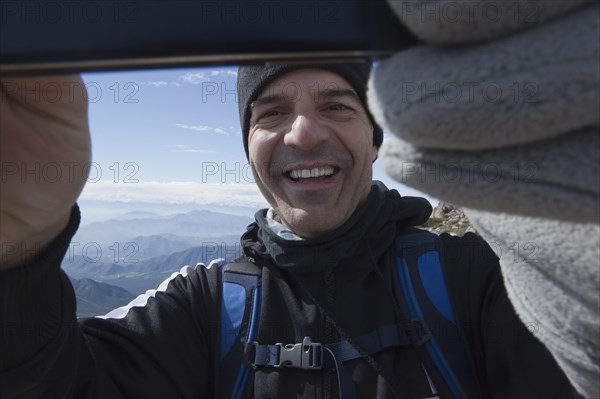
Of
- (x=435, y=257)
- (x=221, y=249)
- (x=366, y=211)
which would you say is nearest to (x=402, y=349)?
(x=435, y=257)

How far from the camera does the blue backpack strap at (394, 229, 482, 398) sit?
1.93 meters

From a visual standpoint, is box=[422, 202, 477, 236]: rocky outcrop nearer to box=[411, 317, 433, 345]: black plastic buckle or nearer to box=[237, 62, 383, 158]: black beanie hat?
box=[237, 62, 383, 158]: black beanie hat

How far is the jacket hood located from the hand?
1238 millimetres

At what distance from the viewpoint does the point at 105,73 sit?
0.81 meters

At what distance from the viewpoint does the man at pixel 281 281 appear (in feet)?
4.70

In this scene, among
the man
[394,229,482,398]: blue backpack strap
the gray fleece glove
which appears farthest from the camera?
[394,229,482,398]: blue backpack strap

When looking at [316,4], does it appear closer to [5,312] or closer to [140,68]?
[140,68]

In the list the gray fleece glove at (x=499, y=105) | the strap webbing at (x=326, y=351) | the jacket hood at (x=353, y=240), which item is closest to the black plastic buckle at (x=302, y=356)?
the strap webbing at (x=326, y=351)

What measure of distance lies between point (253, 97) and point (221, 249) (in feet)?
4.11

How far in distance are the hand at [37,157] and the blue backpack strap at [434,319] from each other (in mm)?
1625

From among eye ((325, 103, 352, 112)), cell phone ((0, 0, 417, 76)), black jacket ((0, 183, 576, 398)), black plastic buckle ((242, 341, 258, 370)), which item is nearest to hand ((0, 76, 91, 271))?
black jacket ((0, 183, 576, 398))

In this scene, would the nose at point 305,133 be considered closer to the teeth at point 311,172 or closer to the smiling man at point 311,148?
the smiling man at point 311,148

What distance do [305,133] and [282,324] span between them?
1155mm

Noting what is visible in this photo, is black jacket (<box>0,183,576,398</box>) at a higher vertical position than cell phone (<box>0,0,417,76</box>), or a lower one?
lower
